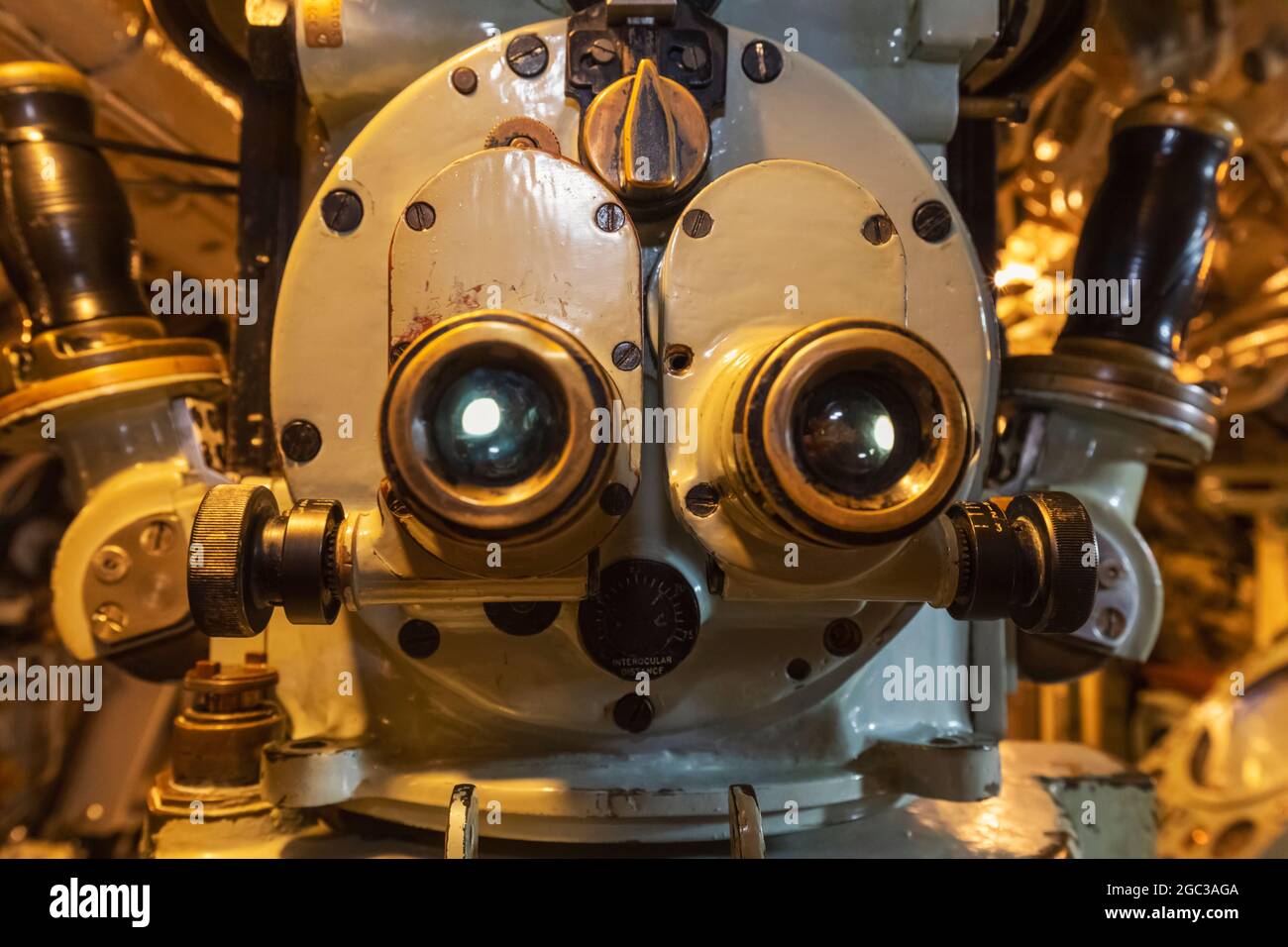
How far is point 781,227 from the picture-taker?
673 millimetres

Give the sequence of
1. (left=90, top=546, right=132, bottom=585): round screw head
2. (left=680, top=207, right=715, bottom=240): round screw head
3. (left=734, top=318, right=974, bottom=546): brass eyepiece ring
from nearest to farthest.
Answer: (left=734, top=318, right=974, bottom=546): brass eyepiece ring < (left=680, top=207, right=715, bottom=240): round screw head < (left=90, top=546, right=132, bottom=585): round screw head

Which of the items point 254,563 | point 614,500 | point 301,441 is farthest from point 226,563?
point 614,500

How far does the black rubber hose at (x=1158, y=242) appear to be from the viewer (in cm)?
93

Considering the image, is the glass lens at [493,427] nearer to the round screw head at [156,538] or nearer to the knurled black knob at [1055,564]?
the knurled black knob at [1055,564]

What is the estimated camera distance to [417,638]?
2.45 feet

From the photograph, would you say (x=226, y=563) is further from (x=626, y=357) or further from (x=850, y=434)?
(x=850, y=434)

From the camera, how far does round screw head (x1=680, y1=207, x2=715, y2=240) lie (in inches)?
26.4

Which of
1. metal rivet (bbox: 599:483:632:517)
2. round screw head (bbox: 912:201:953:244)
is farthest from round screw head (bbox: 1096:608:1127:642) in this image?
metal rivet (bbox: 599:483:632:517)

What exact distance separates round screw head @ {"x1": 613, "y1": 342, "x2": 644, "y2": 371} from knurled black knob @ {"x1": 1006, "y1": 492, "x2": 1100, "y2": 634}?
300mm

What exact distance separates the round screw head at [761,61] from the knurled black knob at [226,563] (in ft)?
1.71

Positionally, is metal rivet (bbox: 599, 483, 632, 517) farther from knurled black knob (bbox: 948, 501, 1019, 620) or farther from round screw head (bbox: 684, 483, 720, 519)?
knurled black knob (bbox: 948, 501, 1019, 620)

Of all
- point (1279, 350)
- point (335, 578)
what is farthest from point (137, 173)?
point (1279, 350)

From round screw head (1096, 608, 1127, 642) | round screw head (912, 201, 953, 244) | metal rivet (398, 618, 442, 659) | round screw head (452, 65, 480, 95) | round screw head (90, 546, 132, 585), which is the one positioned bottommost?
round screw head (1096, 608, 1127, 642)

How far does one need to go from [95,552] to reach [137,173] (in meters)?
1.08
